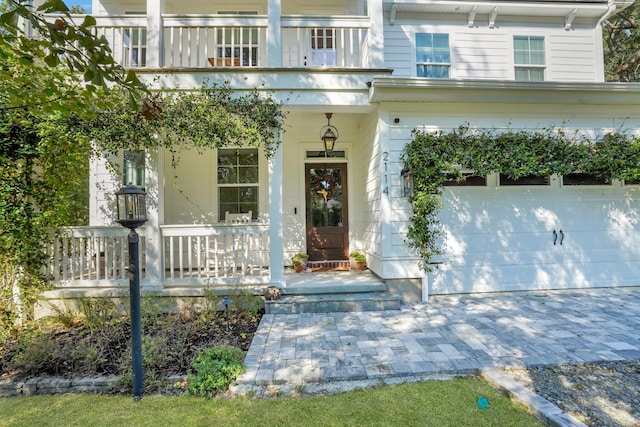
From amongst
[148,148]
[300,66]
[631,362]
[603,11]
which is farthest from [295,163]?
[603,11]

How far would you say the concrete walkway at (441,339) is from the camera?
2.96 m

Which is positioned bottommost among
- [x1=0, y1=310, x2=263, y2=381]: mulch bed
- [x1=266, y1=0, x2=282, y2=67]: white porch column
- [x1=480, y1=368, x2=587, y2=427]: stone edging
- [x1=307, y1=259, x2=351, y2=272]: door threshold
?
[x1=480, y1=368, x2=587, y2=427]: stone edging

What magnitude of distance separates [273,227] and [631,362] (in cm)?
428

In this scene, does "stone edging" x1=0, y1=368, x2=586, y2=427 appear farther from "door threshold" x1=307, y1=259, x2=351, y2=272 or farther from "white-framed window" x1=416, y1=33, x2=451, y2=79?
"white-framed window" x1=416, y1=33, x2=451, y2=79

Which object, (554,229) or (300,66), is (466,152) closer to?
(554,229)

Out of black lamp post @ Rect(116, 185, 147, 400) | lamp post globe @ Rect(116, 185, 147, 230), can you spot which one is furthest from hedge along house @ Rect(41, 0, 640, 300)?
lamp post globe @ Rect(116, 185, 147, 230)

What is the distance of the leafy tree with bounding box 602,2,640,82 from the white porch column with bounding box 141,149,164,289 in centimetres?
1366

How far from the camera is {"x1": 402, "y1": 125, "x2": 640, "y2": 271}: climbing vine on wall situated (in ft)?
16.0

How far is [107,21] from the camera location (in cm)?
481

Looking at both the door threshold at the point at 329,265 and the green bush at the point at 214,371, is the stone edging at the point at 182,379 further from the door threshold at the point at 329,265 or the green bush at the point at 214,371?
the door threshold at the point at 329,265

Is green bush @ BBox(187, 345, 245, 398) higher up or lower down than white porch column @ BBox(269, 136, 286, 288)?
lower down

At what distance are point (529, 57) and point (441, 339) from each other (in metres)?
6.46

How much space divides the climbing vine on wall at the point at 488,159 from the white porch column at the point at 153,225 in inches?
151

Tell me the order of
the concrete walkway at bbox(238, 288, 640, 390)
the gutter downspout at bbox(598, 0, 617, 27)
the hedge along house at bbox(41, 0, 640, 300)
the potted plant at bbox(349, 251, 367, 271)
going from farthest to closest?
1. the gutter downspout at bbox(598, 0, 617, 27)
2. the potted plant at bbox(349, 251, 367, 271)
3. the hedge along house at bbox(41, 0, 640, 300)
4. the concrete walkway at bbox(238, 288, 640, 390)
